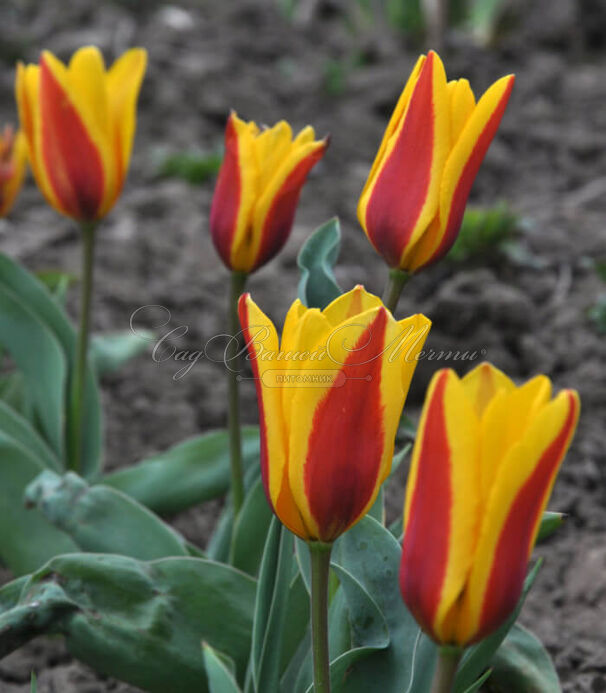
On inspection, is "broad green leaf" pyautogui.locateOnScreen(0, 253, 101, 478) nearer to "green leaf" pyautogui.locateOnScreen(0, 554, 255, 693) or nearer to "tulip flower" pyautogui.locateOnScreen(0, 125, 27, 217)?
"tulip flower" pyautogui.locateOnScreen(0, 125, 27, 217)

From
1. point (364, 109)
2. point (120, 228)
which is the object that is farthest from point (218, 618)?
point (364, 109)

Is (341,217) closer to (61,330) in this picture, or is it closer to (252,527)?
(61,330)

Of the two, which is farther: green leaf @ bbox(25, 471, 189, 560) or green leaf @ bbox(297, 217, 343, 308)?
green leaf @ bbox(25, 471, 189, 560)

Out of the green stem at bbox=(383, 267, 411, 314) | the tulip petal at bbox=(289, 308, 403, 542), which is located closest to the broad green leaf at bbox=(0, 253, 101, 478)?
the green stem at bbox=(383, 267, 411, 314)

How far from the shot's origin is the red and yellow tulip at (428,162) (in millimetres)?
916

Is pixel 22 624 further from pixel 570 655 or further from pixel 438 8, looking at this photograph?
pixel 438 8

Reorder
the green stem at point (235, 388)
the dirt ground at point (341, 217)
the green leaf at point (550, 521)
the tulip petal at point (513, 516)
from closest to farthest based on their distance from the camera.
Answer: the tulip petal at point (513, 516) → the green leaf at point (550, 521) → the green stem at point (235, 388) → the dirt ground at point (341, 217)

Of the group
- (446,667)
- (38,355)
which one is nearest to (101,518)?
(38,355)

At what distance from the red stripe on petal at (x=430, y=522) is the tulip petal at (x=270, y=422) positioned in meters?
0.13

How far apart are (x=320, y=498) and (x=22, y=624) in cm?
41

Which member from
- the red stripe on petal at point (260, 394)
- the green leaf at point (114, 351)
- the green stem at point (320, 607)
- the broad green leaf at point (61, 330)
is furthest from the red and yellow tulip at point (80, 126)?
the green stem at point (320, 607)

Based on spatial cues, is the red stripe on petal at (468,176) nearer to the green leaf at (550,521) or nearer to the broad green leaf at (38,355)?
the green leaf at (550,521)

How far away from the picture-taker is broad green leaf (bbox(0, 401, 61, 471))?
1571mm

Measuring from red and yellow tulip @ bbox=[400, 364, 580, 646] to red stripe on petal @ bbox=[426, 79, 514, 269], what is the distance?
0.35 meters
